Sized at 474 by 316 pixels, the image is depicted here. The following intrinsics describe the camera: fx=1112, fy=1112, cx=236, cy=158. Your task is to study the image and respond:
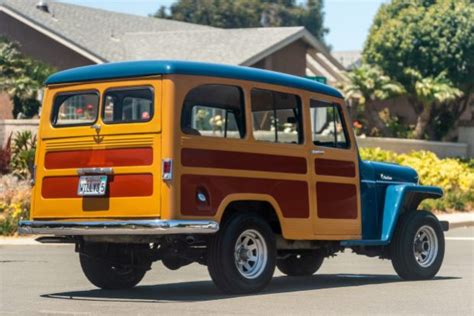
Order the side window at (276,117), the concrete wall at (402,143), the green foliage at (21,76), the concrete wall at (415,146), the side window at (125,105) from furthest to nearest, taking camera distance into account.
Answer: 1. the concrete wall at (415,146)
2. the green foliage at (21,76)
3. the concrete wall at (402,143)
4. the side window at (276,117)
5. the side window at (125,105)

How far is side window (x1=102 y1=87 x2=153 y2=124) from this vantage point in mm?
11734

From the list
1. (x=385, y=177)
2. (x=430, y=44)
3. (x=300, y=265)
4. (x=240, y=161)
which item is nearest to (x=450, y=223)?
(x=300, y=265)

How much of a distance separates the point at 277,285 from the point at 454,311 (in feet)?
9.76

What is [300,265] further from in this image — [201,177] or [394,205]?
[201,177]

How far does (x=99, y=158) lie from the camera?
11.8 metres

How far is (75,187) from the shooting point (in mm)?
11945

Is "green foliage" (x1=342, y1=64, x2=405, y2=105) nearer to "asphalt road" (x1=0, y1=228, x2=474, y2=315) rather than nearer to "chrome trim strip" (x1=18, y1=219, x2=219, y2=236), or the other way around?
"asphalt road" (x1=0, y1=228, x2=474, y2=315)

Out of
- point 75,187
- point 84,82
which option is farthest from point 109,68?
point 75,187

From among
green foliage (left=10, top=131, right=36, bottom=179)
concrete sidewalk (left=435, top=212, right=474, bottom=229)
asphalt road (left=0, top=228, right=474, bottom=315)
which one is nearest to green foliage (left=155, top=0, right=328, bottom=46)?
green foliage (left=10, top=131, right=36, bottom=179)

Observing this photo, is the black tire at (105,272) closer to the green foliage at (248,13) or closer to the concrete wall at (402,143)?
the concrete wall at (402,143)

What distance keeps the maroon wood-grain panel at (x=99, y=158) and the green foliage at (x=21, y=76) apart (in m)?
22.5

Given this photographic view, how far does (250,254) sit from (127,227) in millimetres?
1489

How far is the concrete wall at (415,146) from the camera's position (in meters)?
35.8

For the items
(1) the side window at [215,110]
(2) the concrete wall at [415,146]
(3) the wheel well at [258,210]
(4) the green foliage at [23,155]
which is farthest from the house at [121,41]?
(3) the wheel well at [258,210]
